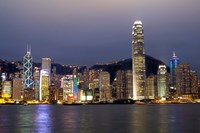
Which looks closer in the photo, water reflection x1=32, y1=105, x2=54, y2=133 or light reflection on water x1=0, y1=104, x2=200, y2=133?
light reflection on water x1=0, y1=104, x2=200, y2=133

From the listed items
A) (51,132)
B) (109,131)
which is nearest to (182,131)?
(109,131)

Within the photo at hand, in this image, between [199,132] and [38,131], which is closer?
[199,132]

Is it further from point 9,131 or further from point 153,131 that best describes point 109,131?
point 9,131

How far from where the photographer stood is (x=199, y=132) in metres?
50.9

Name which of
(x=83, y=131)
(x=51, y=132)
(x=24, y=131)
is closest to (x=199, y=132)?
(x=83, y=131)

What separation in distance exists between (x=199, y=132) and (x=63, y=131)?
19.8 meters

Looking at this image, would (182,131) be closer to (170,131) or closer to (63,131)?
(170,131)

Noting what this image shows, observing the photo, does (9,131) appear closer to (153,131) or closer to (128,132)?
(128,132)

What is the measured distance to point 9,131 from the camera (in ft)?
182

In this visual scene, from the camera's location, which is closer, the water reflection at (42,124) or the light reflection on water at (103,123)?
the light reflection on water at (103,123)

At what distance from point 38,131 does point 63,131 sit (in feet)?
12.6

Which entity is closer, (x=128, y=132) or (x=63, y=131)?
(x=128, y=132)

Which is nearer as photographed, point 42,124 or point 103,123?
point 42,124

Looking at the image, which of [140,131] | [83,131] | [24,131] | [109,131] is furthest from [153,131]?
[24,131]
